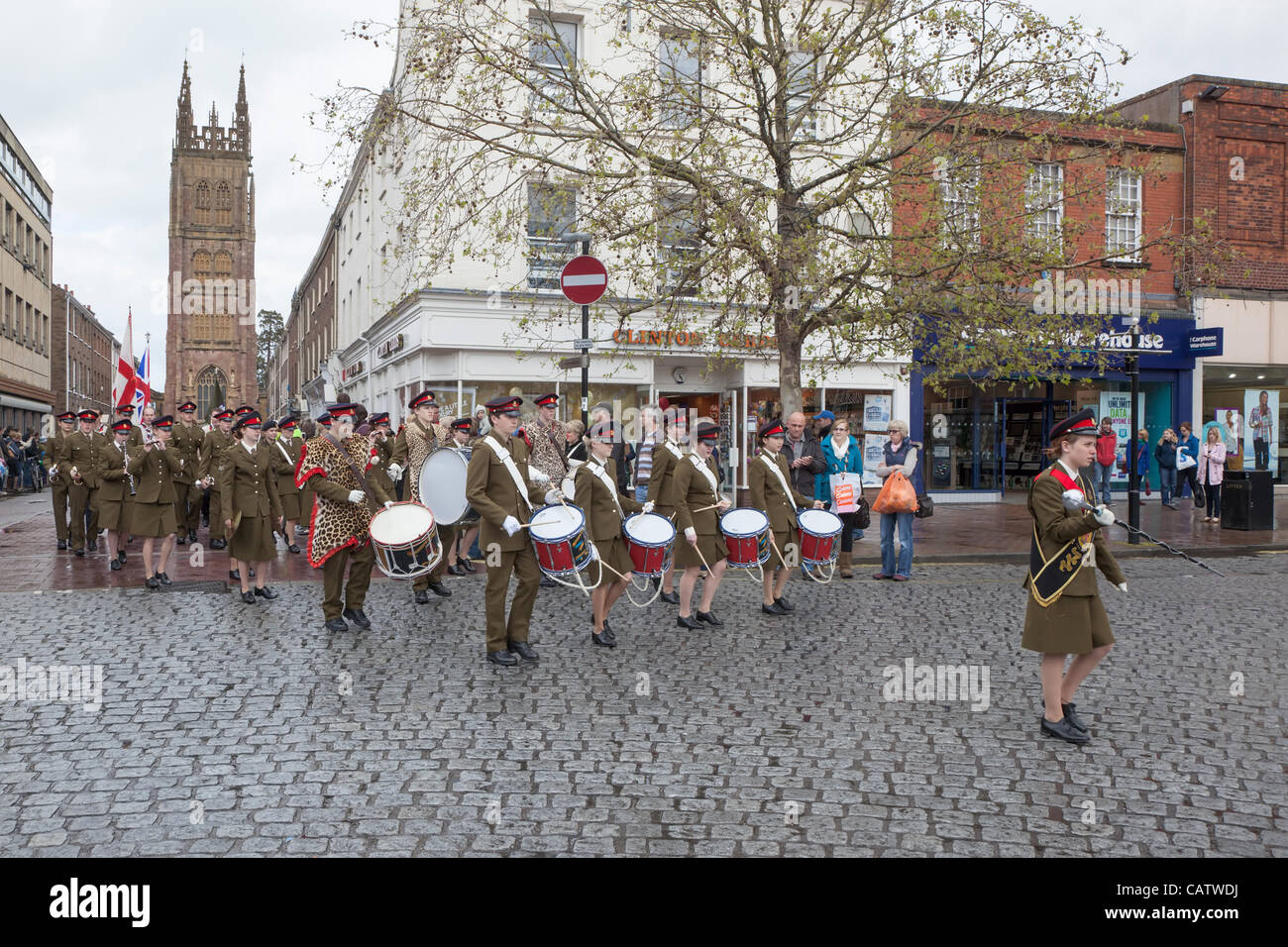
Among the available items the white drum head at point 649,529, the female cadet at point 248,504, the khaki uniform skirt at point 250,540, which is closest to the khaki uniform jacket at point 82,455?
the female cadet at point 248,504

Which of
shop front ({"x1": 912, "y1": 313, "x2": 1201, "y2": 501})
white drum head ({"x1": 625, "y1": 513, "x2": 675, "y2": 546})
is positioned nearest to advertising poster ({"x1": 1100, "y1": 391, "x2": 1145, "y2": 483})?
shop front ({"x1": 912, "y1": 313, "x2": 1201, "y2": 501})

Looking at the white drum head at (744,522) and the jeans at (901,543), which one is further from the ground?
the white drum head at (744,522)

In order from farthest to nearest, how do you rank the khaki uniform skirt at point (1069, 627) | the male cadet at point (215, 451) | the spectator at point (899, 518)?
the male cadet at point (215, 451) → the spectator at point (899, 518) → the khaki uniform skirt at point (1069, 627)

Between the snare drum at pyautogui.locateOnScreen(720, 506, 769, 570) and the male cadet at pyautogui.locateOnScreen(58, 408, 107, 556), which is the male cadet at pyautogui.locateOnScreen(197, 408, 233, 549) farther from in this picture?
the snare drum at pyautogui.locateOnScreen(720, 506, 769, 570)

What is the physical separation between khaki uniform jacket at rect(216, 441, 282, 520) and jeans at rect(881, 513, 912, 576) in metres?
6.84

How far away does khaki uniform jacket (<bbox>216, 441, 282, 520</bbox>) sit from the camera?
398 inches

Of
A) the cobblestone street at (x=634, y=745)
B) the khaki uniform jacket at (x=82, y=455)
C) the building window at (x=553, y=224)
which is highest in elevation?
the building window at (x=553, y=224)

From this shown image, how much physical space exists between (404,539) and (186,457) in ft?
27.5

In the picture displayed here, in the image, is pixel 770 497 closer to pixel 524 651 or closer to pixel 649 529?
pixel 649 529

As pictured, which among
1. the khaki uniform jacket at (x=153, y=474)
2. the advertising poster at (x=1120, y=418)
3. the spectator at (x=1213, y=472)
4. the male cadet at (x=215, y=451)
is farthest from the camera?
the advertising poster at (x=1120, y=418)

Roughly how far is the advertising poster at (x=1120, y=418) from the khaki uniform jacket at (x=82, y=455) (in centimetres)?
2102

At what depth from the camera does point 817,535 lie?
371 inches

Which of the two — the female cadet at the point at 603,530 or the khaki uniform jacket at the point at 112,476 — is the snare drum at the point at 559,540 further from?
the khaki uniform jacket at the point at 112,476

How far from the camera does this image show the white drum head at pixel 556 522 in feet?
24.3
